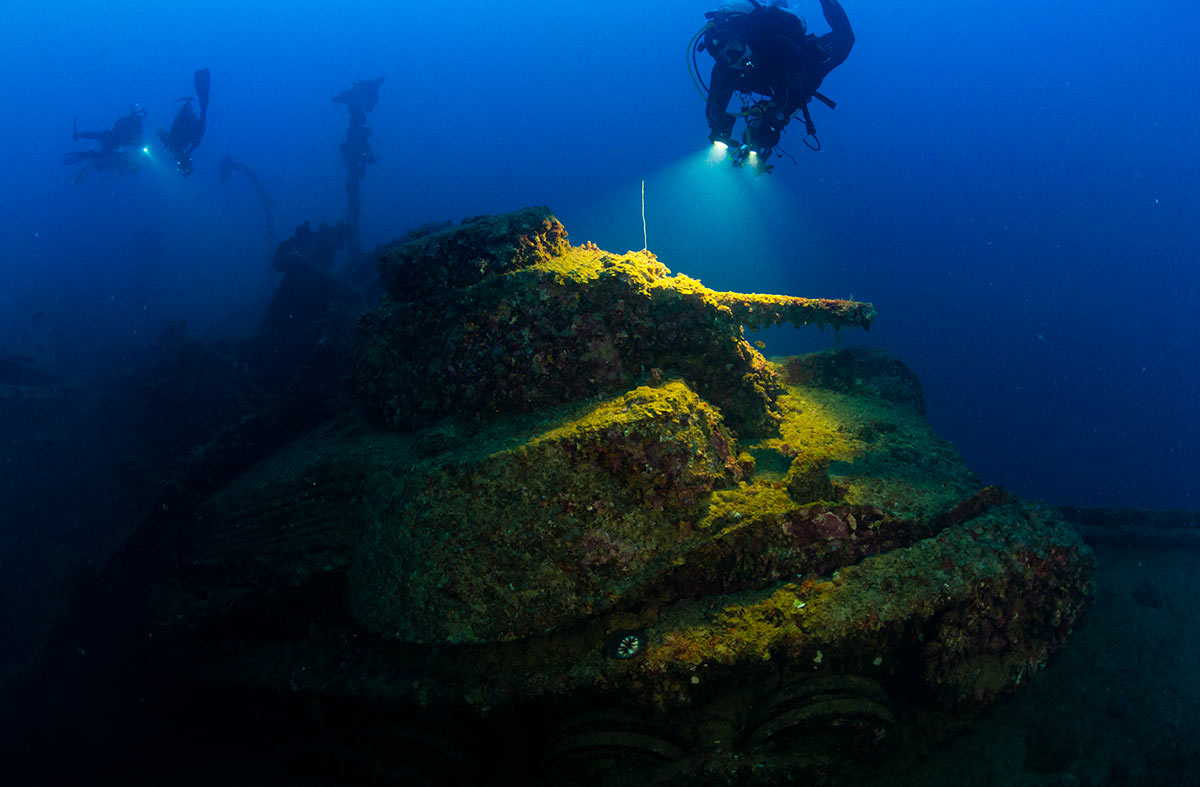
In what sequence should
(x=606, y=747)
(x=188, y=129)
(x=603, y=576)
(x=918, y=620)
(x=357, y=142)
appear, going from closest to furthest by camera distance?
(x=606, y=747)
(x=918, y=620)
(x=603, y=576)
(x=188, y=129)
(x=357, y=142)

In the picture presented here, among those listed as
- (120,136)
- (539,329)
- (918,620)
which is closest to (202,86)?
(120,136)

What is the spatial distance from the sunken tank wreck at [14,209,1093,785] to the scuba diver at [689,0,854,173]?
14.1 ft

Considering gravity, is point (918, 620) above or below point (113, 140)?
below

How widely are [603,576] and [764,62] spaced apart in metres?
8.10

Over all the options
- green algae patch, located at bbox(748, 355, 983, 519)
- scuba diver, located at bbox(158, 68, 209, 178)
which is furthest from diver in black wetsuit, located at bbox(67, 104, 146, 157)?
green algae patch, located at bbox(748, 355, 983, 519)

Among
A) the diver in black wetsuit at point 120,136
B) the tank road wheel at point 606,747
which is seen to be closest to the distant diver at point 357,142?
the diver in black wetsuit at point 120,136

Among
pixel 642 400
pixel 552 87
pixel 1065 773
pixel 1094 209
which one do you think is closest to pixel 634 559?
pixel 642 400

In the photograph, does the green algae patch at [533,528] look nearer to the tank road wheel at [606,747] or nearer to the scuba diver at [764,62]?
the tank road wheel at [606,747]

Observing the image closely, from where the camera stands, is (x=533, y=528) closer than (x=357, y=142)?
Yes

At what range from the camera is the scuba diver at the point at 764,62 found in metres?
7.80

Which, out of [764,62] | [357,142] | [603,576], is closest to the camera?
[603,576]

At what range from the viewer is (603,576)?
3.58 m

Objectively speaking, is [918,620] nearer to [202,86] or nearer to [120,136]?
[202,86]

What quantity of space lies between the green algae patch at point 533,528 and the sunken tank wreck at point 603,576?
2cm
